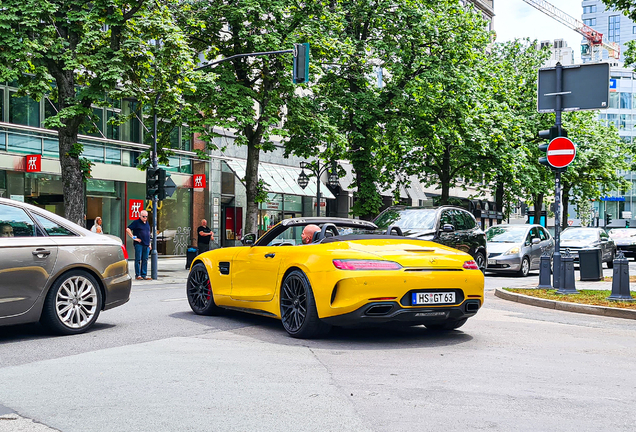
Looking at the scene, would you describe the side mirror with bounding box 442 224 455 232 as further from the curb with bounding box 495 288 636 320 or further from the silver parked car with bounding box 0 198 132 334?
the silver parked car with bounding box 0 198 132 334

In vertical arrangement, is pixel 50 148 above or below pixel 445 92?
below

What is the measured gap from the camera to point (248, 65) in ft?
78.6

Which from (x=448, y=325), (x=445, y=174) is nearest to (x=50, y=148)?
(x=445, y=174)

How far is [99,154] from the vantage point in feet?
93.6

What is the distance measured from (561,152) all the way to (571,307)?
3.18 metres

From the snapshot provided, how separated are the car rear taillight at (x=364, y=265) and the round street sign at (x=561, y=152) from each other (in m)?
7.38

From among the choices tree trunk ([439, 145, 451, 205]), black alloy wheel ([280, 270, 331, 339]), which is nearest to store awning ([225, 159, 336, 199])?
tree trunk ([439, 145, 451, 205])

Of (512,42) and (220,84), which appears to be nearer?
(220,84)

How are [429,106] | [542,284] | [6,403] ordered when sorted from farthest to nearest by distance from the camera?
[429,106] < [542,284] < [6,403]

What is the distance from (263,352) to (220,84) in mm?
16828

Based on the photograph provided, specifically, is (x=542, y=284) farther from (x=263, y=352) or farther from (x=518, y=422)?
(x=518, y=422)

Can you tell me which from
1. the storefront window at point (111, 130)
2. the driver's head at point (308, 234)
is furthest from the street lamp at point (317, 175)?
the driver's head at point (308, 234)

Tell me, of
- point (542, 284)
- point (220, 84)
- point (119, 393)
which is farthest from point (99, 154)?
point (119, 393)

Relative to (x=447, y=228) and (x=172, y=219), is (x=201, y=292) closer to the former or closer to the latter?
(x=447, y=228)
